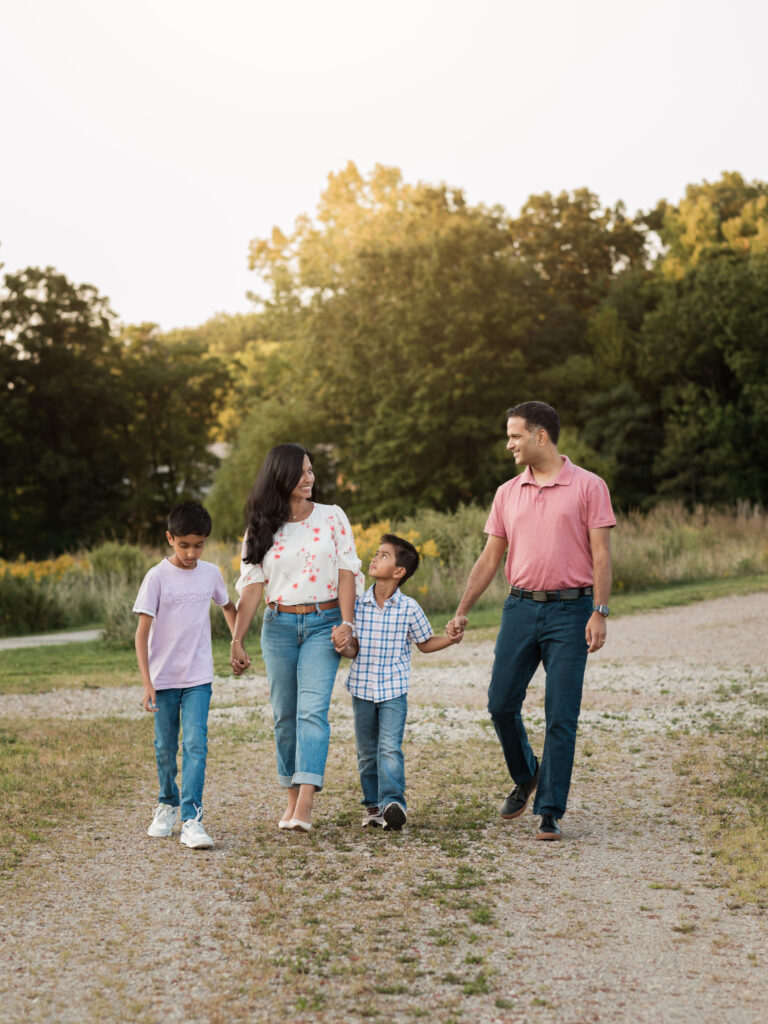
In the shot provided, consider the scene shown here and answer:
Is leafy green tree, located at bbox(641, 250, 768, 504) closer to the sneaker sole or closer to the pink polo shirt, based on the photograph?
the pink polo shirt

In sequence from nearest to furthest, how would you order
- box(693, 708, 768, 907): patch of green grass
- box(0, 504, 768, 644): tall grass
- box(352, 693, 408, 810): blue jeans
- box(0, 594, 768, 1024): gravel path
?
box(0, 594, 768, 1024): gravel path < box(693, 708, 768, 907): patch of green grass < box(352, 693, 408, 810): blue jeans < box(0, 504, 768, 644): tall grass

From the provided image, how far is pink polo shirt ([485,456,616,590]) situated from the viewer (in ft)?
18.9

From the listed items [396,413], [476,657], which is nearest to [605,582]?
[476,657]

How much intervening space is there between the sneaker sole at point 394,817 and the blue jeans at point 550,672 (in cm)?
61

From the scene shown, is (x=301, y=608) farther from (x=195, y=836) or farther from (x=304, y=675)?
(x=195, y=836)

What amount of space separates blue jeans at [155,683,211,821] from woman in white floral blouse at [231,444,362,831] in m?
0.25

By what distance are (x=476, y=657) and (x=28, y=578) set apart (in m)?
9.08

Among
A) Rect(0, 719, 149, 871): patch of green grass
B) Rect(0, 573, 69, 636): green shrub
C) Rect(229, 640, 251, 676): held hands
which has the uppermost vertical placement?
Rect(229, 640, 251, 676): held hands

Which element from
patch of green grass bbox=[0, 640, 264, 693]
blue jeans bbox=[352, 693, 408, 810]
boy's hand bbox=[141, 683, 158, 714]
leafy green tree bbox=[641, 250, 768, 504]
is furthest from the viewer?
leafy green tree bbox=[641, 250, 768, 504]

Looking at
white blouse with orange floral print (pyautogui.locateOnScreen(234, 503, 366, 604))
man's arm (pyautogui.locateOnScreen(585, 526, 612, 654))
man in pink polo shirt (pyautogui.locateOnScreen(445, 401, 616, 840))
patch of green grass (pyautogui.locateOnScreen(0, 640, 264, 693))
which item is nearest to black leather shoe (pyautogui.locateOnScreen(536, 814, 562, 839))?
man in pink polo shirt (pyautogui.locateOnScreen(445, 401, 616, 840))

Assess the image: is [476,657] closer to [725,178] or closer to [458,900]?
[458,900]

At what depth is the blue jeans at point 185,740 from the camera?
220 inches

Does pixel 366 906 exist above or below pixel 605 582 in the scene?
below

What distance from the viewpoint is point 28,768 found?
742cm
